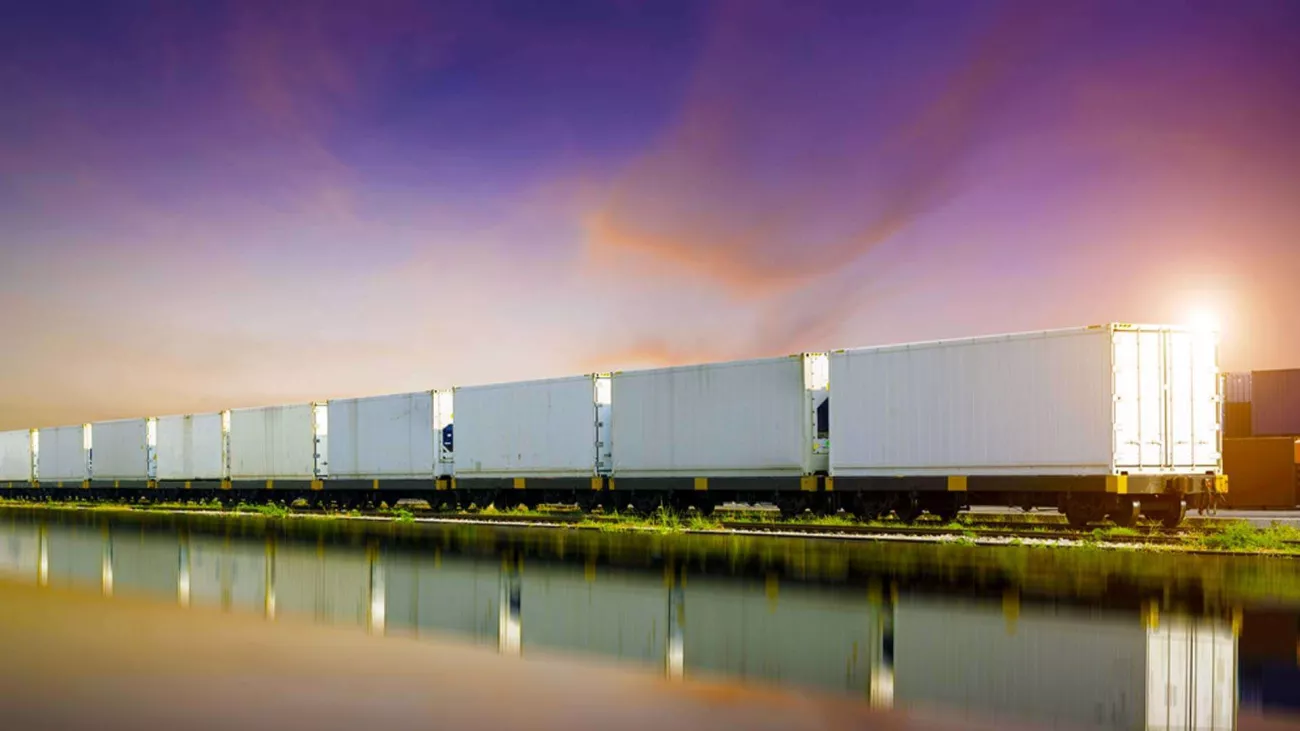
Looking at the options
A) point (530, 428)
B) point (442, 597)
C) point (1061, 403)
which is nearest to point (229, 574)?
point (442, 597)

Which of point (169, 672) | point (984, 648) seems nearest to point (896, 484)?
point (984, 648)

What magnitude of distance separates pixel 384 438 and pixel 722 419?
16.0m

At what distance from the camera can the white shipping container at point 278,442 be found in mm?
41656

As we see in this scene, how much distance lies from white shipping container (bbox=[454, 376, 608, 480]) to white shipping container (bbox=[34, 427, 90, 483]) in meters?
32.7

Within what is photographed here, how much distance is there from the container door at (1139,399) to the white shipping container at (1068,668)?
1035cm

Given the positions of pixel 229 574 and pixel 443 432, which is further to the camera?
pixel 443 432

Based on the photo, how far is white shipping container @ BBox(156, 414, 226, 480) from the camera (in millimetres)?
47156

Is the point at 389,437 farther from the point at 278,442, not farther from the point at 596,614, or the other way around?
the point at 596,614

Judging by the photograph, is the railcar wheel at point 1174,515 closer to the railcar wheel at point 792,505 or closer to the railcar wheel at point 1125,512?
the railcar wheel at point 1125,512

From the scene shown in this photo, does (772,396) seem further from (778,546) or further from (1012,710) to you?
(1012,710)

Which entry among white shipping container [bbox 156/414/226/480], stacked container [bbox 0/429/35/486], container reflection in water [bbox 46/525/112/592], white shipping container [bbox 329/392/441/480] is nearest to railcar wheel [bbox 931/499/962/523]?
container reflection in water [bbox 46/525/112/592]

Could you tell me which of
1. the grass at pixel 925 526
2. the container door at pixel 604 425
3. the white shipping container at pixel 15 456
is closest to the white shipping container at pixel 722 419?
the container door at pixel 604 425

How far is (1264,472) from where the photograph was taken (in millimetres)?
37031

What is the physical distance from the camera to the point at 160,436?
51.5 m
